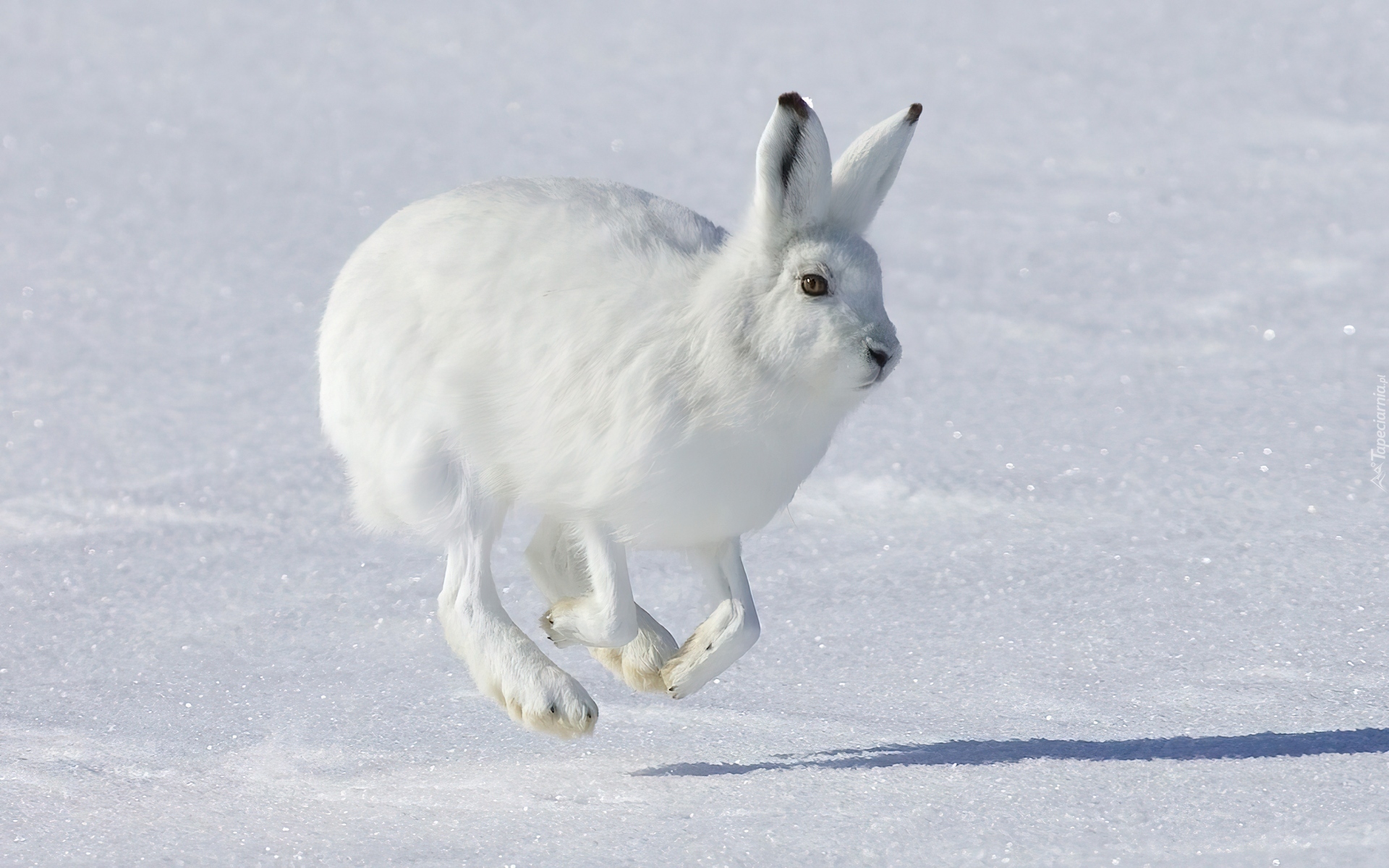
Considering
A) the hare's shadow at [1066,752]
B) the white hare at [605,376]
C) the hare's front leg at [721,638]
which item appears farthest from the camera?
the hare's shadow at [1066,752]

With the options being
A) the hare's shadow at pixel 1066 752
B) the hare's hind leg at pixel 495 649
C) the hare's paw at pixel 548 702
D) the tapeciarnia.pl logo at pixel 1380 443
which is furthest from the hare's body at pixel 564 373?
the tapeciarnia.pl logo at pixel 1380 443

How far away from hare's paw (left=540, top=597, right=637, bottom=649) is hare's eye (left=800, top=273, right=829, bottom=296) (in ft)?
3.03

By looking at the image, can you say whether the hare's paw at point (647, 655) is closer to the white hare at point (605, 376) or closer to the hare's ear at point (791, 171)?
the white hare at point (605, 376)

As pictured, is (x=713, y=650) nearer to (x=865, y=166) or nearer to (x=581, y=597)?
(x=581, y=597)

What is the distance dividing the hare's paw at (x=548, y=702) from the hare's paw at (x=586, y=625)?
0.09 metres

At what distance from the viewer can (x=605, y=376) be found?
412cm

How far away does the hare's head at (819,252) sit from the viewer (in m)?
3.91

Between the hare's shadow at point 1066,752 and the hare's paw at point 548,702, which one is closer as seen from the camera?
the hare's paw at point 548,702

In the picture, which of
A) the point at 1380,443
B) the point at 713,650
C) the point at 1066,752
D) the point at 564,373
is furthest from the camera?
the point at 1380,443

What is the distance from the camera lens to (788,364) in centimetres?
396

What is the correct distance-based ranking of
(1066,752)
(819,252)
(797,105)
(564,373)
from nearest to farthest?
(797,105) → (819,252) → (564,373) → (1066,752)

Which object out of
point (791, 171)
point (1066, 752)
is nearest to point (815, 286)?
point (791, 171)

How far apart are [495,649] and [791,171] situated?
4.60 feet

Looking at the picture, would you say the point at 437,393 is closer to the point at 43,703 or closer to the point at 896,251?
the point at 43,703
